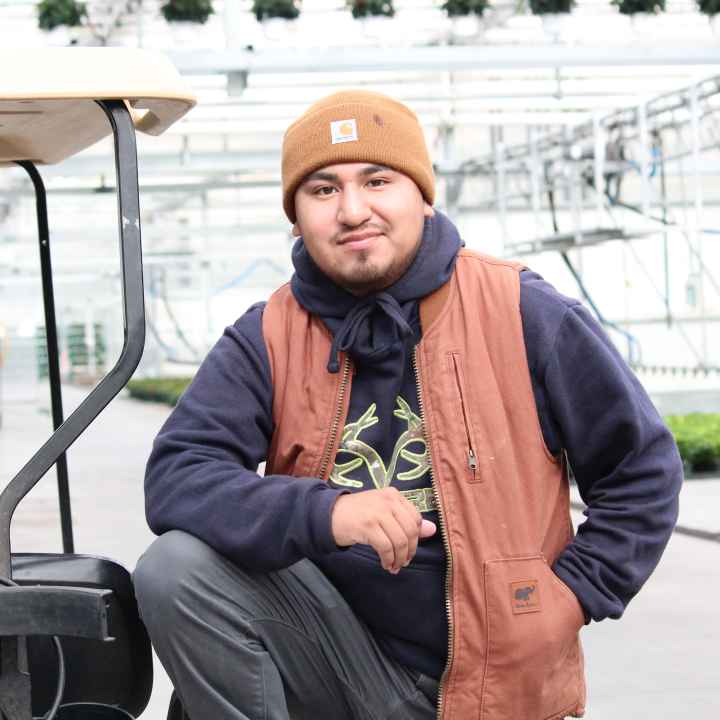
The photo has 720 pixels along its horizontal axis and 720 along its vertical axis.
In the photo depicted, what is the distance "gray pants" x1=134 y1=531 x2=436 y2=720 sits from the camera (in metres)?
2.29

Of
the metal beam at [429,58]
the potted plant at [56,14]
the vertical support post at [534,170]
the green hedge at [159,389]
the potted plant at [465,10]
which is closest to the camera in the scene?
the metal beam at [429,58]

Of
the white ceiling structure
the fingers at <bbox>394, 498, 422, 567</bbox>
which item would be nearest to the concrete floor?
the fingers at <bbox>394, 498, 422, 567</bbox>

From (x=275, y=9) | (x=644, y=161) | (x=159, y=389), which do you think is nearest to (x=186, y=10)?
(x=275, y=9)

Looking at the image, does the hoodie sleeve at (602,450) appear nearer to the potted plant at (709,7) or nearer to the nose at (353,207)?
the nose at (353,207)

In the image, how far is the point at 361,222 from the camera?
2.49m

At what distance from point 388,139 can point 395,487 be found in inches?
22.1

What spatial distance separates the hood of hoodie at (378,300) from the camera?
249cm

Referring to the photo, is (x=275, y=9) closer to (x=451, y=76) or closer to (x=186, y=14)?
(x=186, y=14)

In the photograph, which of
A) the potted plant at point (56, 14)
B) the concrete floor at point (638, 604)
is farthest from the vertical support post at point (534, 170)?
the potted plant at point (56, 14)

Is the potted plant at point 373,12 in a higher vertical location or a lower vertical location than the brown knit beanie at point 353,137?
higher

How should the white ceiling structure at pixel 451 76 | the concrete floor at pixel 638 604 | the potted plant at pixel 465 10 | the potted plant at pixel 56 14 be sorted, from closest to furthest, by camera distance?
the concrete floor at pixel 638 604 → the white ceiling structure at pixel 451 76 → the potted plant at pixel 56 14 → the potted plant at pixel 465 10

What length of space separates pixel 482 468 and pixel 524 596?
0.67ft

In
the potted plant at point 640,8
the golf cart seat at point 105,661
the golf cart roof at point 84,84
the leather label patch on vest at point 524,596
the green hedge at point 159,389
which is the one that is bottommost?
the green hedge at point 159,389

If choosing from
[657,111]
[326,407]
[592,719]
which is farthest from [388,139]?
[657,111]
